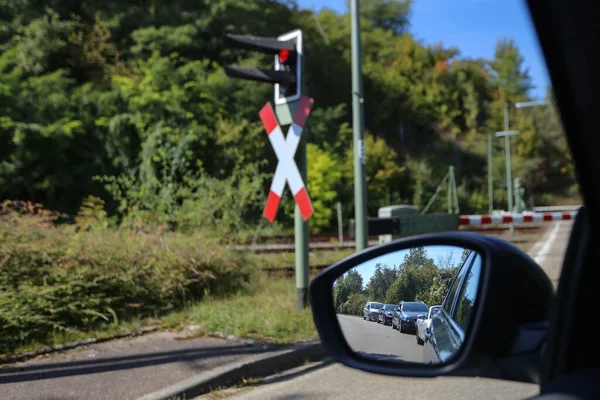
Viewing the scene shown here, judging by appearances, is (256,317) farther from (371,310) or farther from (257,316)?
(371,310)

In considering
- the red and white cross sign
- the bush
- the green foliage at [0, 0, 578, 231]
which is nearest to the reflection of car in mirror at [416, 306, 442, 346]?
the red and white cross sign

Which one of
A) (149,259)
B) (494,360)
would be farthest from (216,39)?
(494,360)

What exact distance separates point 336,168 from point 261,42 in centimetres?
2283

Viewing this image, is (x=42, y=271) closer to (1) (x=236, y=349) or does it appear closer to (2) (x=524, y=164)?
(1) (x=236, y=349)

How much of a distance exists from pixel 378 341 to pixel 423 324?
0.21m

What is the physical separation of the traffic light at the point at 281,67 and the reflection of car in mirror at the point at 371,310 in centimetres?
507

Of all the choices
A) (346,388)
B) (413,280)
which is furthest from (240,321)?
(413,280)

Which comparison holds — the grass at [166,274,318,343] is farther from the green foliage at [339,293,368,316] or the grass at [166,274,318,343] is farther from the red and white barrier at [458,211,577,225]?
the red and white barrier at [458,211,577,225]

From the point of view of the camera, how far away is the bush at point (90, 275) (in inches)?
232

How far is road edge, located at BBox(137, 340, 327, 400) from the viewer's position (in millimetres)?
4348

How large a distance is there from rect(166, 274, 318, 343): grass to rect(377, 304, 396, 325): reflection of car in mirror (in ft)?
13.9

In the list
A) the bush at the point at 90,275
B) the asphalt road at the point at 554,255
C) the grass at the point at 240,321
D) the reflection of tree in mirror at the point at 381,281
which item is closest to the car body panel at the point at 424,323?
the reflection of tree in mirror at the point at 381,281

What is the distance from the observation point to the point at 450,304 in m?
1.59

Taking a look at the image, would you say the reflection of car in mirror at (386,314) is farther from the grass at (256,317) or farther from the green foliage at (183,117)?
the green foliage at (183,117)
